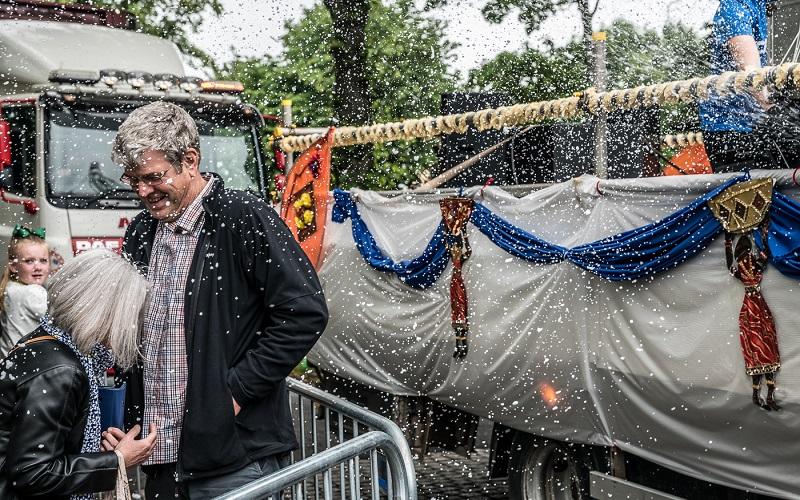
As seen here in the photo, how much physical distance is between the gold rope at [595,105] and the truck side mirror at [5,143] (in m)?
3.91

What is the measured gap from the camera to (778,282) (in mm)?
4168

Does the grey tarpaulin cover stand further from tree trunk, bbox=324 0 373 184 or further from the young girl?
tree trunk, bbox=324 0 373 184

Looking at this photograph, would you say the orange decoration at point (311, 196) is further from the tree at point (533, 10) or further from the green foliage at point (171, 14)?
the green foliage at point (171, 14)

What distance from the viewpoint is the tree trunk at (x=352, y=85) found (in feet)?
49.8

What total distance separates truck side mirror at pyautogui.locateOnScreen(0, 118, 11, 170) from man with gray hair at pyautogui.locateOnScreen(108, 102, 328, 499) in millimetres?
7870

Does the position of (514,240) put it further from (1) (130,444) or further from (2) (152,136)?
(1) (130,444)

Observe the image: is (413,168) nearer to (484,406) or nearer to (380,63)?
(380,63)

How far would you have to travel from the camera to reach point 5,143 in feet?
34.4

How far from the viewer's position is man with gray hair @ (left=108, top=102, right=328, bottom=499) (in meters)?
3.25

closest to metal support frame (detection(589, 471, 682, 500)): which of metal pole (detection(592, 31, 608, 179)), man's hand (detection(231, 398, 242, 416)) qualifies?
metal pole (detection(592, 31, 608, 179))

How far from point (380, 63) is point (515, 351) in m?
14.8

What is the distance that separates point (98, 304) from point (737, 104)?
3733 mm

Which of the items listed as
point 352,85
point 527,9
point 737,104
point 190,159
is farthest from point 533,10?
point 190,159

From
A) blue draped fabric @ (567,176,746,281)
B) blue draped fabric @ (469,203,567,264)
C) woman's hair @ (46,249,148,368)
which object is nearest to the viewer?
woman's hair @ (46,249,148,368)
